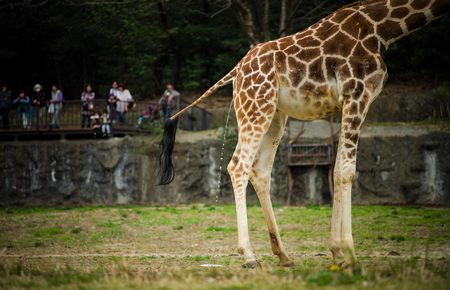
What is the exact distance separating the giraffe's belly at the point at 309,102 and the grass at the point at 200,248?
6.38ft

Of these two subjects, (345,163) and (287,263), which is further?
(287,263)

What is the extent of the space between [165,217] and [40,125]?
10.3m

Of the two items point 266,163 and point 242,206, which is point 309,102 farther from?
point 242,206

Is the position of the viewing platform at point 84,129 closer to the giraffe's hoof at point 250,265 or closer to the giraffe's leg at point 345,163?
the giraffe's hoof at point 250,265

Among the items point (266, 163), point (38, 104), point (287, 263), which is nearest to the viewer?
point (287, 263)

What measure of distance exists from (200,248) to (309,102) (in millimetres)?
4162

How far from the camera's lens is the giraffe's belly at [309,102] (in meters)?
9.62

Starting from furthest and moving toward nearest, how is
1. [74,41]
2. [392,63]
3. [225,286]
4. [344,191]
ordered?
[74,41] → [392,63] → [344,191] → [225,286]

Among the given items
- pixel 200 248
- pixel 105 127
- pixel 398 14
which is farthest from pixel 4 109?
pixel 398 14

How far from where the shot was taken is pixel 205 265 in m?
9.66

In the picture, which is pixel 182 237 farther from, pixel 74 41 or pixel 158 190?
pixel 74 41

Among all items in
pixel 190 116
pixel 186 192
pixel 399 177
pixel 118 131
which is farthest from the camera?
pixel 190 116

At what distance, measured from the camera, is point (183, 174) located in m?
→ 23.8

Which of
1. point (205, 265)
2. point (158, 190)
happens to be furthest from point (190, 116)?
point (205, 265)
